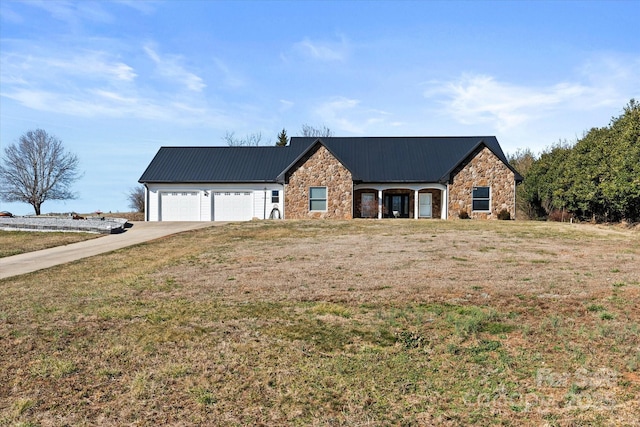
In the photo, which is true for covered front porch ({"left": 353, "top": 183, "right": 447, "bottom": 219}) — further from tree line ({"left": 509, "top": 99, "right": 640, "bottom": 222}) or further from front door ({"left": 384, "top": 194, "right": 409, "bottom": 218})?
tree line ({"left": 509, "top": 99, "right": 640, "bottom": 222})

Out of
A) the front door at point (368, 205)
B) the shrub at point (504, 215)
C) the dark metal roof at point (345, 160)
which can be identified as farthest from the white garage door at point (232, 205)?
the shrub at point (504, 215)

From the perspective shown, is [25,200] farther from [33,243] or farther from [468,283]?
[468,283]

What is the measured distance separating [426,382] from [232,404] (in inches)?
85.4

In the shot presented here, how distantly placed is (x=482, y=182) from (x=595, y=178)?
5.99m

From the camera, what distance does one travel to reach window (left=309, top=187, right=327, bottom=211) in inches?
1227

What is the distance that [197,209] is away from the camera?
33688 mm

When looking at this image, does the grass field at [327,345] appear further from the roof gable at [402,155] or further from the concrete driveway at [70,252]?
the roof gable at [402,155]

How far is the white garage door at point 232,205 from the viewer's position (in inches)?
1323

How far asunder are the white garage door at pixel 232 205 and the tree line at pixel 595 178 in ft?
62.4

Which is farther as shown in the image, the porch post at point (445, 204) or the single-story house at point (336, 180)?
the porch post at point (445, 204)

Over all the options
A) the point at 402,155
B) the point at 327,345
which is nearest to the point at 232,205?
the point at 402,155

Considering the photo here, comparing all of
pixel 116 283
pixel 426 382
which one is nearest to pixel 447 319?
pixel 426 382

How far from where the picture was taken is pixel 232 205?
33.8m

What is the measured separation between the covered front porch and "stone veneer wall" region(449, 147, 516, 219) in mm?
811
